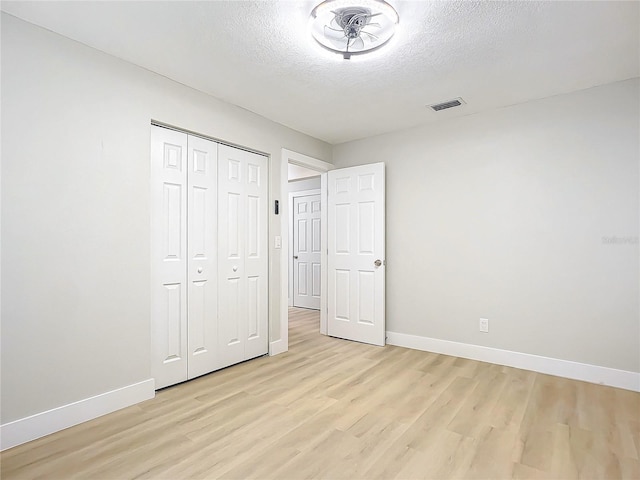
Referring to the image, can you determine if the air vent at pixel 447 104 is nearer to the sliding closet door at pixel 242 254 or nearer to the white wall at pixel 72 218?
the sliding closet door at pixel 242 254

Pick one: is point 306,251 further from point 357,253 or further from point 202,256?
point 202,256

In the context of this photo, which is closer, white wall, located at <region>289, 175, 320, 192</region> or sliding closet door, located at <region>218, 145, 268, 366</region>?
sliding closet door, located at <region>218, 145, 268, 366</region>

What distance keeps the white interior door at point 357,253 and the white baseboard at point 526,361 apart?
375 mm

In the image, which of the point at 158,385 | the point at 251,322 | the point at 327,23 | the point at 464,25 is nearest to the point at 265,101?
the point at 327,23

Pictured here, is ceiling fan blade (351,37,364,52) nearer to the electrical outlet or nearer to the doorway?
the electrical outlet

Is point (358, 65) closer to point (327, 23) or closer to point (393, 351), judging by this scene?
point (327, 23)

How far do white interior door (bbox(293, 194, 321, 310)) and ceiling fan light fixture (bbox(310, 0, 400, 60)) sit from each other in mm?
4207

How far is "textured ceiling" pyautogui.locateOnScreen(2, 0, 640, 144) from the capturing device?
6.47ft

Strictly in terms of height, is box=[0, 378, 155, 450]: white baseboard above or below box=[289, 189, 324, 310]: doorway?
below

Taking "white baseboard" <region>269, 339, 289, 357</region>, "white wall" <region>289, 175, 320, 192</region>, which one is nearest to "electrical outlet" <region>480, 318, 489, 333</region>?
"white baseboard" <region>269, 339, 289, 357</region>

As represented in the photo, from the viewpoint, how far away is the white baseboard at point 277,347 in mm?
3627

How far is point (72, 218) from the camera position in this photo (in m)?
2.22

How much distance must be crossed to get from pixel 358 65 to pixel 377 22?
1.61 feet

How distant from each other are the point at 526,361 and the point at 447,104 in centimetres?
250
